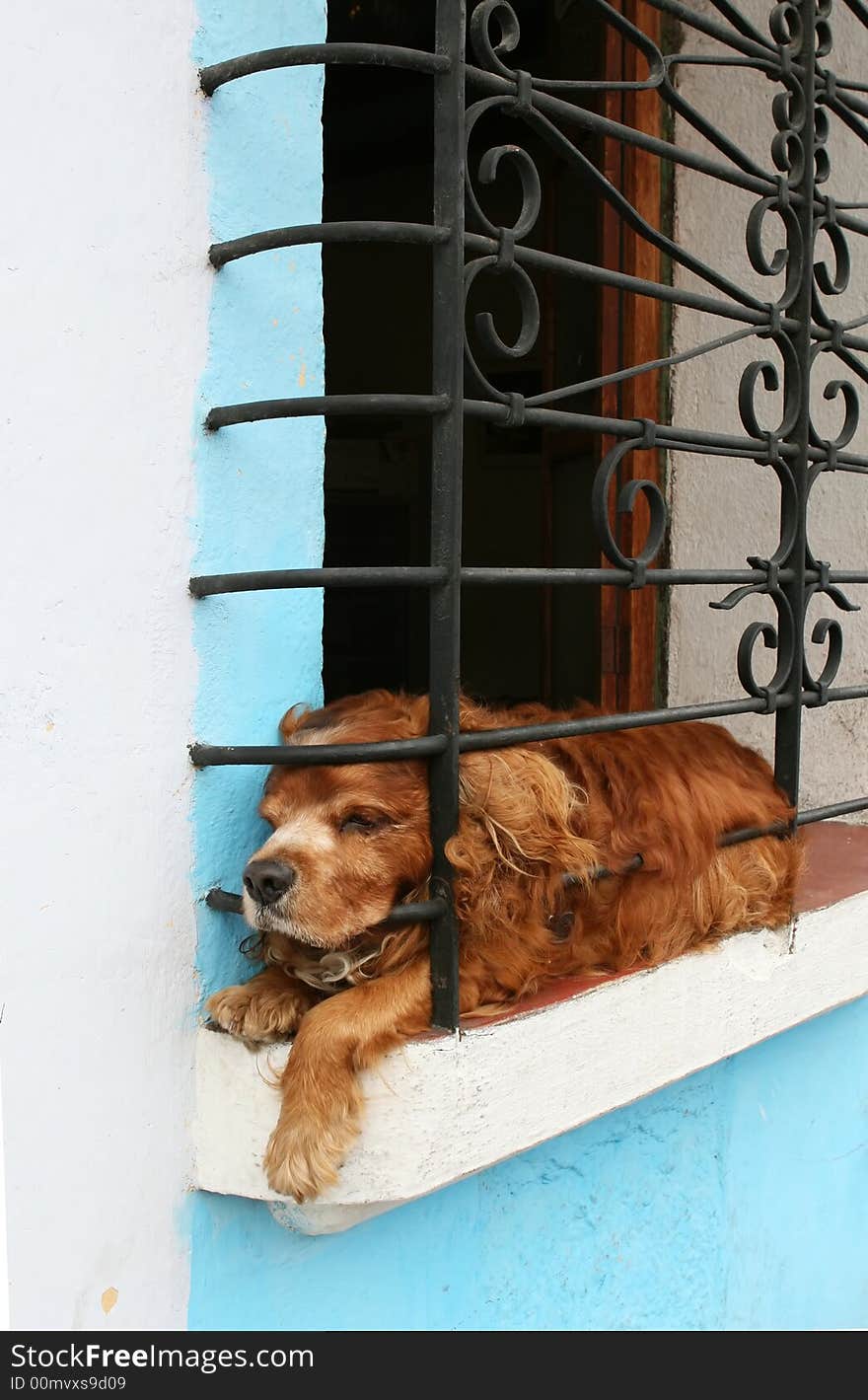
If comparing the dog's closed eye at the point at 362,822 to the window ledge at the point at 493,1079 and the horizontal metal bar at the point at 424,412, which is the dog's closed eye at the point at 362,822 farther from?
the horizontal metal bar at the point at 424,412

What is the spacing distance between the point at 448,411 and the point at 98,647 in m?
0.65

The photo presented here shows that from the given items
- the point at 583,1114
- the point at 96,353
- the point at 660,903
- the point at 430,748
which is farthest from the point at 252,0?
the point at 583,1114

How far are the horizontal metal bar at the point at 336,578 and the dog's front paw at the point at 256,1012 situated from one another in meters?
0.68

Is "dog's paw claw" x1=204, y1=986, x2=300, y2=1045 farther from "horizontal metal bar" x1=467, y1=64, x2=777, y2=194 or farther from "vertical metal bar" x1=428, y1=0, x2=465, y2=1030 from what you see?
"horizontal metal bar" x1=467, y1=64, x2=777, y2=194

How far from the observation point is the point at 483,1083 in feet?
6.37

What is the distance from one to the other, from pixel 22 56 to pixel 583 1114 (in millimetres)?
1968

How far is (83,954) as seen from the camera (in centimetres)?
180

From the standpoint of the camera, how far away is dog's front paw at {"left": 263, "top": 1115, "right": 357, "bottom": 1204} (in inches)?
69.6

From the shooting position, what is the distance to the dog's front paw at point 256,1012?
1.90 meters

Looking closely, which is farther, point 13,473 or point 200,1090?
point 200,1090

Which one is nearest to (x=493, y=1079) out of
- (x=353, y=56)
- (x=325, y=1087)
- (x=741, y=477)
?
(x=325, y=1087)

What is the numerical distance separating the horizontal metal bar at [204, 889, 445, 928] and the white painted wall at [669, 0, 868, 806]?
2.15m

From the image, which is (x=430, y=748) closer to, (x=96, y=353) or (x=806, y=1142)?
(x=96, y=353)

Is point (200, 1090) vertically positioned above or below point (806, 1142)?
above
